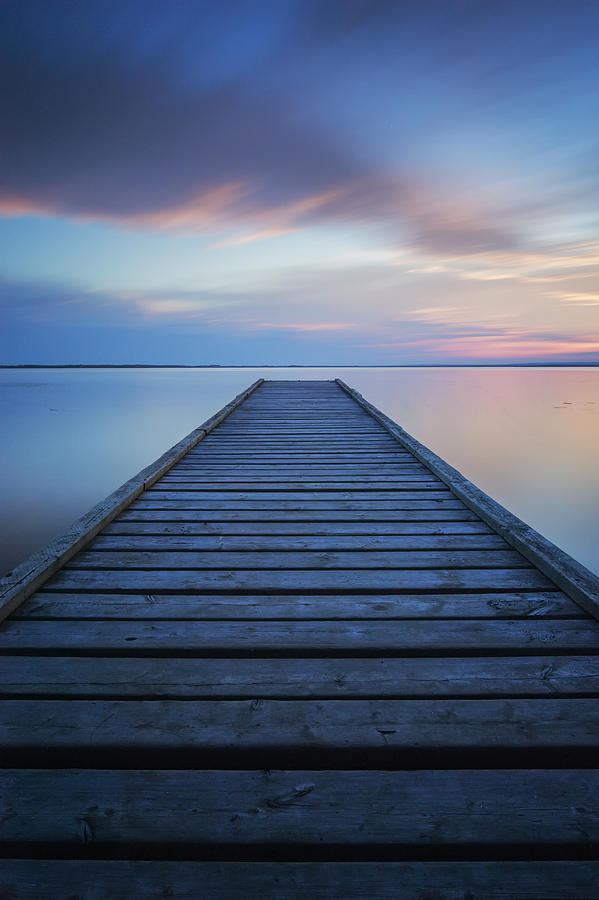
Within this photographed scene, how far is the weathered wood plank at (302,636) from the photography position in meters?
1.63

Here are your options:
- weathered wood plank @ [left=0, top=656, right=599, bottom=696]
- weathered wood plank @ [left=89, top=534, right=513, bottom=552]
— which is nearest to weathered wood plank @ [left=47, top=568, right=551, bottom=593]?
weathered wood plank @ [left=89, top=534, right=513, bottom=552]

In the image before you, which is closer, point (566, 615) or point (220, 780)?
point (220, 780)

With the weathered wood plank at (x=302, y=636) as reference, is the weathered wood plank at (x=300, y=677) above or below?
below

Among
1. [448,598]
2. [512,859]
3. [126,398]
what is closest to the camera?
[512,859]

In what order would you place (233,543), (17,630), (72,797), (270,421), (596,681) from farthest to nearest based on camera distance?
(270,421)
(233,543)
(17,630)
(596,681)
(72,797)

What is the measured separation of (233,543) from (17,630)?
106 centimetres

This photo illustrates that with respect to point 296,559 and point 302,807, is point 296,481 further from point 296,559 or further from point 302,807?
point 302,807

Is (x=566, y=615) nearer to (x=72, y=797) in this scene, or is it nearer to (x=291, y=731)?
(x=291, y=731)

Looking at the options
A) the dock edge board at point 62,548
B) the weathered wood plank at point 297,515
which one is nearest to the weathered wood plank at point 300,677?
the dock edge board at point 62,548

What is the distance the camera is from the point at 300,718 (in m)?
1.34

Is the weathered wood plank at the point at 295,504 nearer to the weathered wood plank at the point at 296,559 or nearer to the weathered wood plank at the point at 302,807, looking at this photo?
the weathered wood plank at the point at 296,559

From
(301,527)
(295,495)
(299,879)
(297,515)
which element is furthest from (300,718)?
(295,495)

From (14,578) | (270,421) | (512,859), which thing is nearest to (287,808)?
(512,859)

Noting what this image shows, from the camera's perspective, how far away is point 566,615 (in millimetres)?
1833
